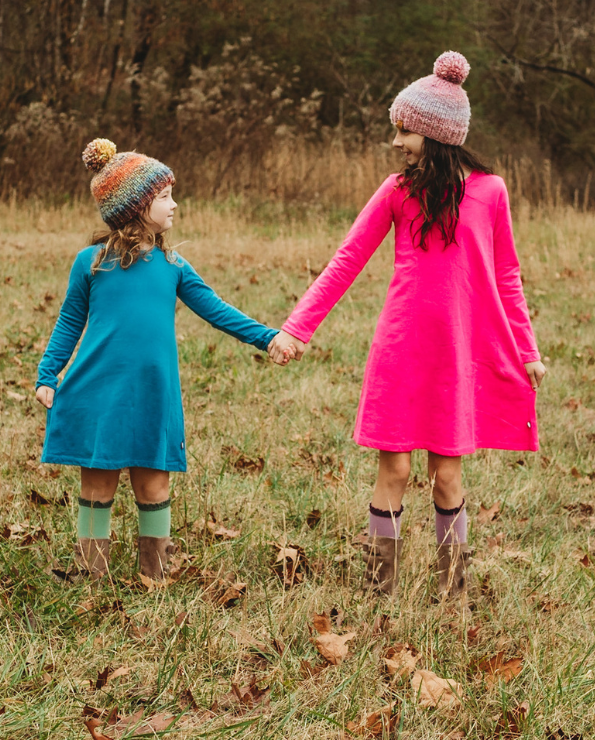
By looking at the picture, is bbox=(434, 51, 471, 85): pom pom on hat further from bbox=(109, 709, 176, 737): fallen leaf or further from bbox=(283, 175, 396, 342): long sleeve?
bbox=(109, 709, 176, 737): fallen leaf

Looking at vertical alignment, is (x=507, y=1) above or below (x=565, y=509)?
above

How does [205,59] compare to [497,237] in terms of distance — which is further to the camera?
[205,59]

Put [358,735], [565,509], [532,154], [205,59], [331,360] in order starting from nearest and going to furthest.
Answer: [358,735]
[565,509]
[331,360]
[205,59]
[532,154]

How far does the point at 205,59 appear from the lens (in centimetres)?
2017

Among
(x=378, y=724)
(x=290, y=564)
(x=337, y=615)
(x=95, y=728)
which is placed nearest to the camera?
(x=95, y=728)

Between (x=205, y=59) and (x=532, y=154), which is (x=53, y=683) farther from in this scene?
(x=532, y=154)

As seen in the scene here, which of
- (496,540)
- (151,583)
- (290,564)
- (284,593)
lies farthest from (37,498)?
(496,540)

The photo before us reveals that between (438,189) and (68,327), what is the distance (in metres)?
1.37

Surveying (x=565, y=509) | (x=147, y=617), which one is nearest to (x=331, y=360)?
(x=565, y=509)

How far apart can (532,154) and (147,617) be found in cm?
2157

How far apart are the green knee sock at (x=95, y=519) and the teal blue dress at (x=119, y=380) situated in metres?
0.21

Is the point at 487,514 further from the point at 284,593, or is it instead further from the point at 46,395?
the point at 46,395

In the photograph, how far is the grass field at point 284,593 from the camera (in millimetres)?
2266

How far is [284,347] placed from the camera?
2877mm
